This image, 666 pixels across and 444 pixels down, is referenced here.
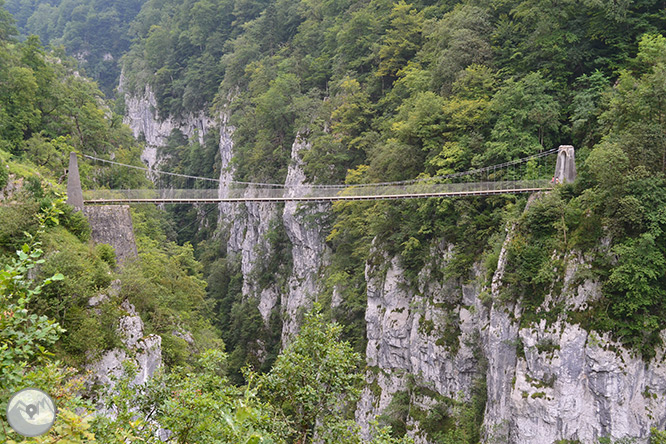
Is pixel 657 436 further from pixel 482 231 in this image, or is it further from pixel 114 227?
pixel 114 227

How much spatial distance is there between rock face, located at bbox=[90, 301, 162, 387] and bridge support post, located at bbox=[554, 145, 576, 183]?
12895mm

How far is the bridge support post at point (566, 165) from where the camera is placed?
48.9ft

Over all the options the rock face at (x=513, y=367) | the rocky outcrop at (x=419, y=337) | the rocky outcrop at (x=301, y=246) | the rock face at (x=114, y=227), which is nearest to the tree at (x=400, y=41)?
the rocky outcrop at (x=301, y=246)

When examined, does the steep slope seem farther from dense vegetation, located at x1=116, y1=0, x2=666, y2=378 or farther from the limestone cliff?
the limestone cliff

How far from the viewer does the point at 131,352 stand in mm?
11094

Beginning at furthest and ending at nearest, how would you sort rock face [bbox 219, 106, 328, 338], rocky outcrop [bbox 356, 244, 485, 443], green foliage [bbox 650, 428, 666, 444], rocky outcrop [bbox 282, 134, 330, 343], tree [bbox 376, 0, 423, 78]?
rock face [bbox 219, 106, 328, 338]
rocky outcrop [bbox 282, 134, 330, 343]
tree [bbox 376, 0, 423, 78]
rocky outcrop [bbox 356, 244, 485, 443]
green foliage [bbox 650, 428, 666, 444]

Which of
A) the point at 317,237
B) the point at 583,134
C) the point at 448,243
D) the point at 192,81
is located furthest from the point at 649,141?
the point at 192,81

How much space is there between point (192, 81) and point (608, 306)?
44969 mm

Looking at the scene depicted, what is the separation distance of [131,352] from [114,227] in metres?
6.24

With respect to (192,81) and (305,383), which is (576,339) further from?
(192,81)

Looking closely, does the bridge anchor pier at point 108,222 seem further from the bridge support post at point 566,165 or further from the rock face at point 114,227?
the bridge support post at point 566,165

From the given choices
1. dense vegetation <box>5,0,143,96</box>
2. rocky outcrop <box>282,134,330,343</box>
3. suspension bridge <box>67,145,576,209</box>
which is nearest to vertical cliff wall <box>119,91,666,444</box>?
suspension bridge <box>67,145,576,209</box>

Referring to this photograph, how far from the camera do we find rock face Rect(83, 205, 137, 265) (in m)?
15.5

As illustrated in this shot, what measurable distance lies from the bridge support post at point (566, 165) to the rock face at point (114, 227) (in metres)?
14.4
